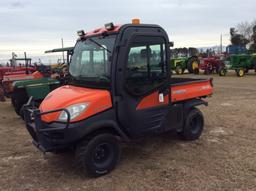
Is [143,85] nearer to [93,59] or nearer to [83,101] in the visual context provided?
[93,59]

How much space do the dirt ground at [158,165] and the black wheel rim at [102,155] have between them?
0.64 ft

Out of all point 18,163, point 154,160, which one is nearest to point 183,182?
point 154,160

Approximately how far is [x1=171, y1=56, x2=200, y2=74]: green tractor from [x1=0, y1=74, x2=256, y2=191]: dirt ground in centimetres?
1698

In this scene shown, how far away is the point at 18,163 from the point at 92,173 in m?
1.49

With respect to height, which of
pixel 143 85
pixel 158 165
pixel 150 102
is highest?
pixel 143 85

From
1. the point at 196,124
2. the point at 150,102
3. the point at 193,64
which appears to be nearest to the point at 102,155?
the point at 150,102

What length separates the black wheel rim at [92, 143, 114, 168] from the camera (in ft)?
14.5

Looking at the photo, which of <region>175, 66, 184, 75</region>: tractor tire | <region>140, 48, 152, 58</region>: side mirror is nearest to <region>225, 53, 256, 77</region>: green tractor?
<region>175, 66, 184, 75</region>: tractor tire

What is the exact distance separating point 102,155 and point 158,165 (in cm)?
90

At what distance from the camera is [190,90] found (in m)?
5.88

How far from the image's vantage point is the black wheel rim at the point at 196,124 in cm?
608

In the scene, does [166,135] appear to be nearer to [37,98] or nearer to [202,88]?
[202,88]

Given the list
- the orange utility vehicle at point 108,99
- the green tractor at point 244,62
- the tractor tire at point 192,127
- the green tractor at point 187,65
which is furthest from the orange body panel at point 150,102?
the green tractor at point 187,65

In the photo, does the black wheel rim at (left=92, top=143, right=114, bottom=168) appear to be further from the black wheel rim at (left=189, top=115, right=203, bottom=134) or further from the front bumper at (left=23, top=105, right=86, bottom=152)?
the black wheel rim at (left=189, top=115, right=203, bottom=134)
